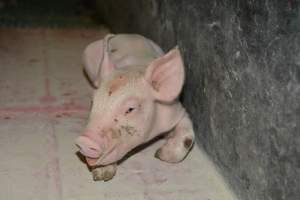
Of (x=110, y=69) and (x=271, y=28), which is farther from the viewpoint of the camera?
(x=110, y=69)

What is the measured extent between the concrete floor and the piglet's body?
78 mm

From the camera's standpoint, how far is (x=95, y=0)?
13.7ft

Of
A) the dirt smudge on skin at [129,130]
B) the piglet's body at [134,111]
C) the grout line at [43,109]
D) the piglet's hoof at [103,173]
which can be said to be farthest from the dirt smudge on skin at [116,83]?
the grout line at [43,109]

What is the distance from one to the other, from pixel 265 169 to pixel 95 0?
108 inches

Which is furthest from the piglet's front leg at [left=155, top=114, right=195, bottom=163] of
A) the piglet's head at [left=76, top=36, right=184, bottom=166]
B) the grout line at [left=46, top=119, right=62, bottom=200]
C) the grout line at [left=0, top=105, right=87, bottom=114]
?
the grout line at [left=0, top=105, right=87, bottom=114]

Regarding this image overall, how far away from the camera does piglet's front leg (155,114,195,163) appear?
2186 mm

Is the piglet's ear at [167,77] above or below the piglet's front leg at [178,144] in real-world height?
above

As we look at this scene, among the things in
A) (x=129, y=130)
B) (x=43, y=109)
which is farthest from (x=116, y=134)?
(x=43, y=109)

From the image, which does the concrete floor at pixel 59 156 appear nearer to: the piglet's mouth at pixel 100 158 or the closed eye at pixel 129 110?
the piglet's mouth at pixel 100 158

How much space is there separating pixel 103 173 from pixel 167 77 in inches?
17.2

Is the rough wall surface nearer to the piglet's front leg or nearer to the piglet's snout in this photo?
the piglet's front leg

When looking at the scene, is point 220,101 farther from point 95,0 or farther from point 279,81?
point 95,0

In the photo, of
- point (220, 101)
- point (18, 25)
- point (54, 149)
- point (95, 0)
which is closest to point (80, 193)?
point (54, 149)

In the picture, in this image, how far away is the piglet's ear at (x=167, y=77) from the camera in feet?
6.76
